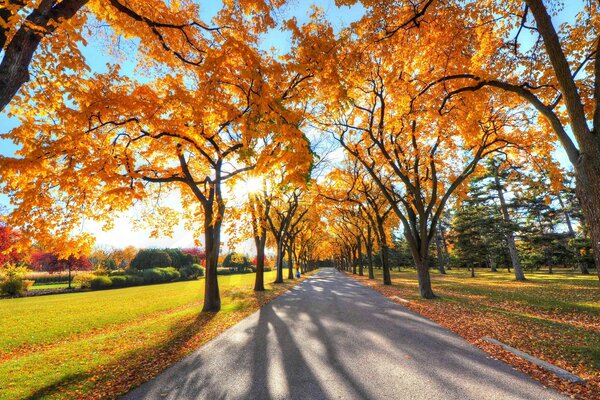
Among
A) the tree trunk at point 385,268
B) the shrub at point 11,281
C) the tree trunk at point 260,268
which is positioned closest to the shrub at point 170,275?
the shrub at point 11,281

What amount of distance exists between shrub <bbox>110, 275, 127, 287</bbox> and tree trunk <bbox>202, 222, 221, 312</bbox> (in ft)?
91.2

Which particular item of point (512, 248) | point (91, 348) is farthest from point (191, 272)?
Result: point (512, 248)

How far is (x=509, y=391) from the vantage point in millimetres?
3836

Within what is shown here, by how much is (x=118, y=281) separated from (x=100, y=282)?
2.31 m

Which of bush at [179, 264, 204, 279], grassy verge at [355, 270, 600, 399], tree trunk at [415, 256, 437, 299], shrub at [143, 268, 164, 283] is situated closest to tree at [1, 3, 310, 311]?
grassy verge at [355, 270, 600, 399]

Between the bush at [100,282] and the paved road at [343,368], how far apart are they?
103ft

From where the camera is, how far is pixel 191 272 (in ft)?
155

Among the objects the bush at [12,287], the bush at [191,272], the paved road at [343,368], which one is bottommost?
the bush at [191,272]

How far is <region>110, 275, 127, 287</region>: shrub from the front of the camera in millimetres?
32031

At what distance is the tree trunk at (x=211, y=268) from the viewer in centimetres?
1180

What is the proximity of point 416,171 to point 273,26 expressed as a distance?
1008cm

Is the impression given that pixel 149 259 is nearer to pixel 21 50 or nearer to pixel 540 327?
pixel 21 50

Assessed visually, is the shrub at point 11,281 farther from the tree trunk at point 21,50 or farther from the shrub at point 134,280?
the tree trunk at point 21,50

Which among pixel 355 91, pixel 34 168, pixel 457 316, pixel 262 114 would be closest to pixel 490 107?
pixel 355 91
